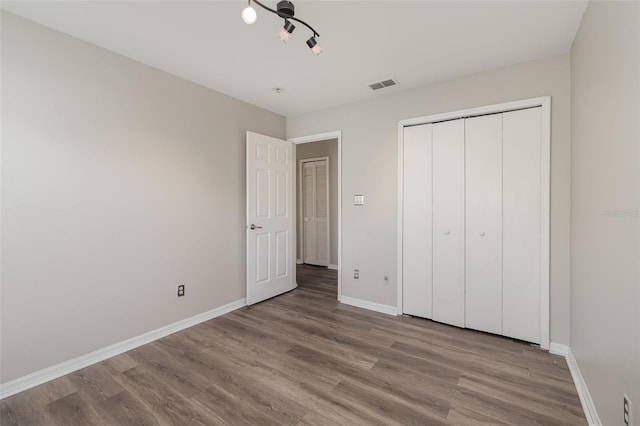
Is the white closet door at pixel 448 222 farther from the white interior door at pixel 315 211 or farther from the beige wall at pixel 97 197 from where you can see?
the white interior door at pixel 315 211

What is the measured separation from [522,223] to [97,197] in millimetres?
3623

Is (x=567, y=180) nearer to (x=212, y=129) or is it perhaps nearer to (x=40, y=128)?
(x=212, y=129)

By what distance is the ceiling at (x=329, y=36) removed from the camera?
183cm

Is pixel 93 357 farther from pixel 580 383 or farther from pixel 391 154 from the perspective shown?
pixel 580 383

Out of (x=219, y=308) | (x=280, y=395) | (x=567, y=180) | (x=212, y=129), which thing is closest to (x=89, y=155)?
(x=212, y=129)

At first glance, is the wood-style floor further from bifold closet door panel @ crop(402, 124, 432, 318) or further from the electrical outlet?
the electrical outlet

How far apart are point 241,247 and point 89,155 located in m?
1.77

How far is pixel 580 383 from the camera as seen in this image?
187cm

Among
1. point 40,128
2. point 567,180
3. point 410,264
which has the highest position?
point 40,128

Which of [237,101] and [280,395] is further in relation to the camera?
[237,101]

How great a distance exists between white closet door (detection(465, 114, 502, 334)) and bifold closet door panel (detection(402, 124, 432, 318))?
0.37 m

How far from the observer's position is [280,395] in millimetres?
1855

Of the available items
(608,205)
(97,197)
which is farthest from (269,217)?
(608,205)

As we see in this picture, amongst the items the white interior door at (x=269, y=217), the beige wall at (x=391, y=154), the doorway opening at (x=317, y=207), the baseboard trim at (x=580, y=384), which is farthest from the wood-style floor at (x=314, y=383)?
the doorway opening at (x=317, y=207)
